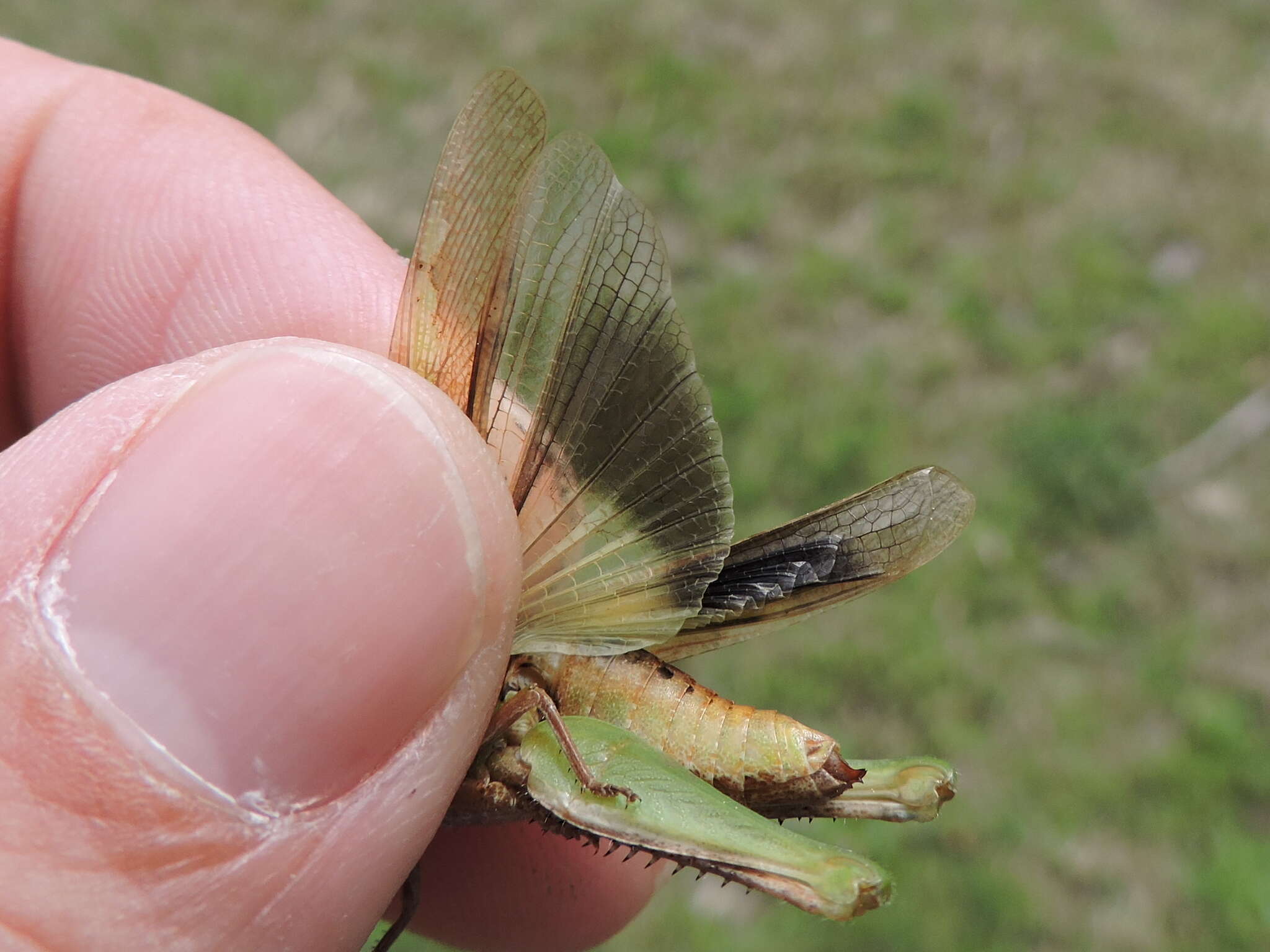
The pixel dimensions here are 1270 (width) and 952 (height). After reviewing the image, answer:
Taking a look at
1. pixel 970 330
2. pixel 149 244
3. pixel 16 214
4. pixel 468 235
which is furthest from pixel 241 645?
pixel 970 330

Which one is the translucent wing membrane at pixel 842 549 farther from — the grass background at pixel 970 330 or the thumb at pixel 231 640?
the grass background at pixel 970 330

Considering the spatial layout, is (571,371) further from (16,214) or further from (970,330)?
(970,330)

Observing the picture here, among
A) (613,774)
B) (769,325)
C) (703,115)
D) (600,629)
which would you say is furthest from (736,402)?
(613,774)

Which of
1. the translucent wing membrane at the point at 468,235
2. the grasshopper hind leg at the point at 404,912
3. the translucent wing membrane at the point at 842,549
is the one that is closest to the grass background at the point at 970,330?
the grasshopper hind leg at the point at 404,912

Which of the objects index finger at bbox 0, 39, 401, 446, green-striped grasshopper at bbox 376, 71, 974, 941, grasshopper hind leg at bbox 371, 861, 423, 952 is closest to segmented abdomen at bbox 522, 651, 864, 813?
green-striped grasshopper at bbox 376, 71, 974, 941

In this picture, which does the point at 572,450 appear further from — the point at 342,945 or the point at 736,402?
the point at 736,402
